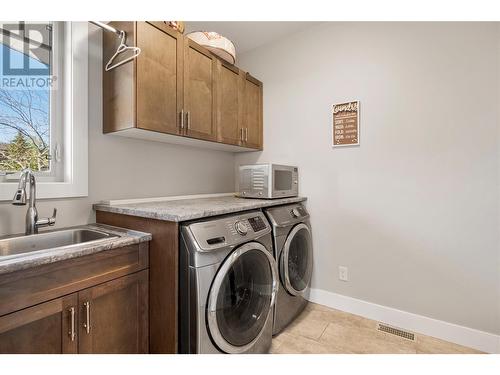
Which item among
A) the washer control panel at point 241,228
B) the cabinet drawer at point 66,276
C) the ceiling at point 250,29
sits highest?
the ceiling at point 250,29

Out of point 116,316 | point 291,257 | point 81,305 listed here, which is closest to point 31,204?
point 81,305

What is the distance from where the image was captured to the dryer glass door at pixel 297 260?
1.81 m

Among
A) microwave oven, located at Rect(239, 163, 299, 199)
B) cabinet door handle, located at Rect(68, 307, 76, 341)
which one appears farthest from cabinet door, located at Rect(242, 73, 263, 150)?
cabinet door handle, located at Rect(68, 307, 76, 341)

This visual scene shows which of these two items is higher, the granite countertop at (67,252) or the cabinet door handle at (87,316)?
the granite countertop at (67,252)

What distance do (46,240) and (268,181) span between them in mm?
1478

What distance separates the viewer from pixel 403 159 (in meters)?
1.87

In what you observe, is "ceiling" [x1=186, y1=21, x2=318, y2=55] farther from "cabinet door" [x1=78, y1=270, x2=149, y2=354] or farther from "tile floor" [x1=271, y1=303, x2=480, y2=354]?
"tile floor" [x1=271, y1=303, x2=480, y2=354]

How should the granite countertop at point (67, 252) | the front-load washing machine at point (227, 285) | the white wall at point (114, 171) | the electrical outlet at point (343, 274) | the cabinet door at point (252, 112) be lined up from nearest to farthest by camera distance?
the granite countertop at point (67, 252) < the front-load washing machine at point (227, 285) < the white wall at point (114, 171) < the electrical outlet at point (343, 274) < the cabinet door at point (252, 112)

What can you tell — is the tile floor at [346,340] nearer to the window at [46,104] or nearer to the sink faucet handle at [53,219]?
the sink faucet handle at [53,219]

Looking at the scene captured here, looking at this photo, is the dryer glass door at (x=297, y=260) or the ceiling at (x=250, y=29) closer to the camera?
the dryer glass door at (x=297, y=260)

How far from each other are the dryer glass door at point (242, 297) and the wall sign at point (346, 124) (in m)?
1.22

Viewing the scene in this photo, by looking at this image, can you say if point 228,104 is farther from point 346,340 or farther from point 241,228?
point 346,340

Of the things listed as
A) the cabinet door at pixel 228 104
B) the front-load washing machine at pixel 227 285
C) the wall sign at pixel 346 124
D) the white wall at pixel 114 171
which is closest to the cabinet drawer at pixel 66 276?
Result: the front-load washing machine at pixel 227 285

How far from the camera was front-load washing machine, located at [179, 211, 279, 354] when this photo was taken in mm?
1166
